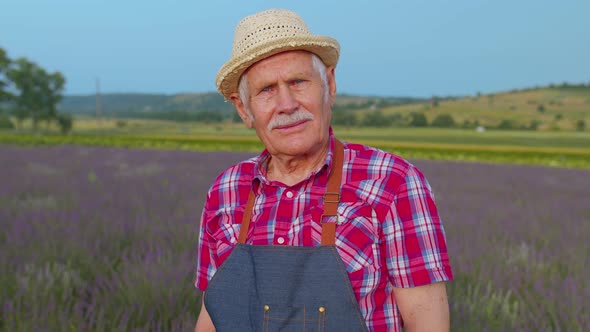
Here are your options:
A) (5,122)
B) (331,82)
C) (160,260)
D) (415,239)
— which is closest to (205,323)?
(415,239)

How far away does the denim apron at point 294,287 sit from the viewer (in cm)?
164

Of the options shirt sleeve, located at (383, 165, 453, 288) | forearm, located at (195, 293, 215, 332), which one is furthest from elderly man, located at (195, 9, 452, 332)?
forearm, located at (195, 293, 215, 332)

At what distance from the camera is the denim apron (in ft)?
5.40

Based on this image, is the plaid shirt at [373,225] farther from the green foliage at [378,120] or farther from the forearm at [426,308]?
the green foliage at [378,120]

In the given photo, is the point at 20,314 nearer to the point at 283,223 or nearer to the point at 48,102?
the point at 283,223

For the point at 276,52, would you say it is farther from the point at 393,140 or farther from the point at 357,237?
the point at 393,140

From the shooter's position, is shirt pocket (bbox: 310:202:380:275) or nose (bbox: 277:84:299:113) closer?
shirt pocket (bbox: 310:202:380:275)

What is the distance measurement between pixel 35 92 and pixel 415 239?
8377 cm

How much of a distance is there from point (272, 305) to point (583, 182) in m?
11.4

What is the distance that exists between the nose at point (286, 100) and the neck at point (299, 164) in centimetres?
18

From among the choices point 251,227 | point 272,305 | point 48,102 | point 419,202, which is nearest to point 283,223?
point 251,227

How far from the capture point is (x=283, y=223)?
5.80ft

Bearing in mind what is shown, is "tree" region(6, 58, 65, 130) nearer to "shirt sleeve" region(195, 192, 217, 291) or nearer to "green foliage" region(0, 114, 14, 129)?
"green foliage" region(0, 114, 14, 129)

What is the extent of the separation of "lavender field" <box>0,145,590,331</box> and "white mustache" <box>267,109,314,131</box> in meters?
1.08
